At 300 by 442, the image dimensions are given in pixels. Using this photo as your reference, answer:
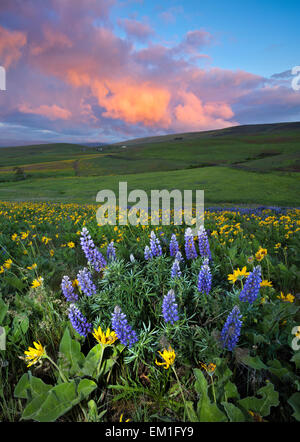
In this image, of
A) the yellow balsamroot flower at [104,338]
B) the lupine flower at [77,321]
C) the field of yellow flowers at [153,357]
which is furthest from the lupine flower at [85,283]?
the yellow balsamroot flower at [104,338]

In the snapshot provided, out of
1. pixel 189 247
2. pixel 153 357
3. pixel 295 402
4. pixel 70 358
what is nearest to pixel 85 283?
pixel 70 358

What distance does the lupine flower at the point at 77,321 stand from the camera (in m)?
1.87

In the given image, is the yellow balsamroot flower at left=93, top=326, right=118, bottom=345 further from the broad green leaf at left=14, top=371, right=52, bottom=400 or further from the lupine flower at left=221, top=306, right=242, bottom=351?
the lupine flower at left=221, top=306, right=242, bottom=351

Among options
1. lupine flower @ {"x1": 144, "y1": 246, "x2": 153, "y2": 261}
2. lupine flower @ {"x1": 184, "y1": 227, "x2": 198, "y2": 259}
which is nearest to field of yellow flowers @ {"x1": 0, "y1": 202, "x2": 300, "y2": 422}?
lupine flower @ {"x1": 144, "y1": 246, "x2": 153, "y2": 261}

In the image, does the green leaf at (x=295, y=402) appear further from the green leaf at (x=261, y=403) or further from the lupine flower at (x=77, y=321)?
the lupine flower at (x=77, y=321)

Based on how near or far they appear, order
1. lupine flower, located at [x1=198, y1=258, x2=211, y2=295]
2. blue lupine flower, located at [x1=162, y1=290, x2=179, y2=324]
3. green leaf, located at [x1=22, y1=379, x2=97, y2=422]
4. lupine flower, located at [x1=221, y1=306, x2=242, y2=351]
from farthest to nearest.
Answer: lupine flower, located at [x1=198, y1=258, x2=211, y2=295], blue lupine flower, located at [x1=162, y1=290, x2=179, y2=324], lupine flower, located at [x1=221, y1=306, x2=242, y2=351], green leaf, located at [x1=22, y1=379, x2=97, y2=422]

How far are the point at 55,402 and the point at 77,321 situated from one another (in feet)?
1.90

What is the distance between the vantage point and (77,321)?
6.38 ft

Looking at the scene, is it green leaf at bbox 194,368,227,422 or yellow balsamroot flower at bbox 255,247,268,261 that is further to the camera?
yellow balsamroot flower at bbox 255,247,268,261

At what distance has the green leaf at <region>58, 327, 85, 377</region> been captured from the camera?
173 cm

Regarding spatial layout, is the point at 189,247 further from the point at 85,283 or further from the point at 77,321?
the point at 77,321

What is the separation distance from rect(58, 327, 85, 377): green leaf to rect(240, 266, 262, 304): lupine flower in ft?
4.79
